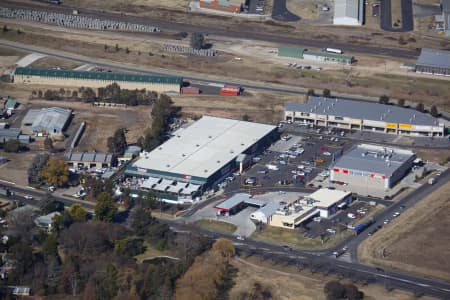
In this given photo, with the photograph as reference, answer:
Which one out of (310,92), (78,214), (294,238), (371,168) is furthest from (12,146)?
(310,92)

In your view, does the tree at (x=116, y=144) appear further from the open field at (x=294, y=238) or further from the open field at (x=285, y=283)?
the open field at (x=285, y=283)

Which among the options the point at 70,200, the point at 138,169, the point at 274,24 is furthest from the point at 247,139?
the point at 274,24

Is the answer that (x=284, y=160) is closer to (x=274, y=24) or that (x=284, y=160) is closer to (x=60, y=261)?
(x=60, y=261)

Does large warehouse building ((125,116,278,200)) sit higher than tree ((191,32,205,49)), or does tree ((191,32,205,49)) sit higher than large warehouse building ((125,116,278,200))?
tree ((191,32,205,49))

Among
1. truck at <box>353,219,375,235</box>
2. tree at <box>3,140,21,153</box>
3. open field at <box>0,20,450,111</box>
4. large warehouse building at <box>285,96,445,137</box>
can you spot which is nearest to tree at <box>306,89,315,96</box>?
open field at <box>0,20,450,111</box>

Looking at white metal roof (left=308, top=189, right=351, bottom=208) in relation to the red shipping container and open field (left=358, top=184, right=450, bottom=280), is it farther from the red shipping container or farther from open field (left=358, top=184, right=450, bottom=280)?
the red shipping container

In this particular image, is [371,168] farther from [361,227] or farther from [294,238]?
[294,238]
